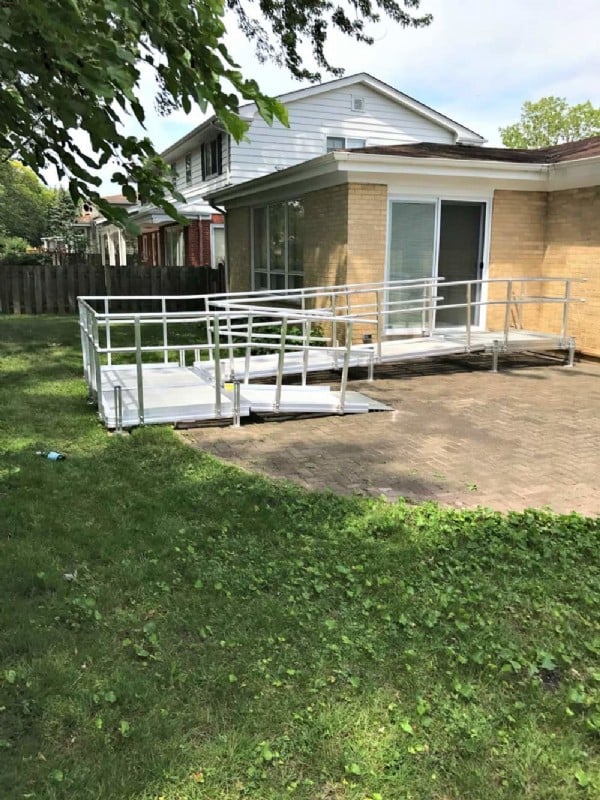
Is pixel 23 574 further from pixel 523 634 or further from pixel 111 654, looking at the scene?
pixel 523 634

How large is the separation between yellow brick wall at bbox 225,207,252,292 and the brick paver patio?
24.7ft

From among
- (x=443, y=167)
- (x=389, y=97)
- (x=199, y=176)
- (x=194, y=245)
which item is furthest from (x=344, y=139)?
(x=443, y=167)

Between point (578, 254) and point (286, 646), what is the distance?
9.47m

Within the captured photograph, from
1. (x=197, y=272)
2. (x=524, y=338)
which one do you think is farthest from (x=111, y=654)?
(x=197, y=272)

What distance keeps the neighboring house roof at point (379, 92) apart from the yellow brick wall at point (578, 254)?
1058cm

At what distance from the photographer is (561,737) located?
245 cm

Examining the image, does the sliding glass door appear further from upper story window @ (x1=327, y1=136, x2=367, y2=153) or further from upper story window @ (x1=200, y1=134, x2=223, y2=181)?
upper story window @ (x1=200, y1=134, x2=223, y2=181)

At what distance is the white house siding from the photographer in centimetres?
1988

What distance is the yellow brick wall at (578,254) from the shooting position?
402 inches

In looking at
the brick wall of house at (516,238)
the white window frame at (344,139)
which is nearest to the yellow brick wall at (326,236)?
the brick wall of house at (516,238)

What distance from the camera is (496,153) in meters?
11.7

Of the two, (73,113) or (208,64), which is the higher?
(208,64)

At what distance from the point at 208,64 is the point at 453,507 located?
3.32 meters

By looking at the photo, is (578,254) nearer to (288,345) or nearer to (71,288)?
(288,345)
